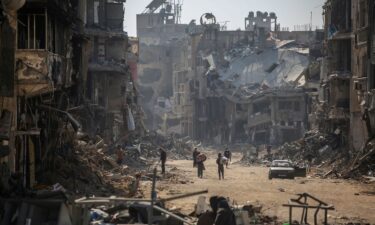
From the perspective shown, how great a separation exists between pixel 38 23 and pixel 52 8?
2.15ft

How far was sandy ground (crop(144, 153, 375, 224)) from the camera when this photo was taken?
21797mm

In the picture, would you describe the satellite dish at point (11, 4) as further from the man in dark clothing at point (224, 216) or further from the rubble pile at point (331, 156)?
the rubble pile at point (331, 156)

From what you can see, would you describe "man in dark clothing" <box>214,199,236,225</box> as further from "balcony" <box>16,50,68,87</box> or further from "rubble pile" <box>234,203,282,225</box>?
"balcony" <box>16,50,68,87</box>

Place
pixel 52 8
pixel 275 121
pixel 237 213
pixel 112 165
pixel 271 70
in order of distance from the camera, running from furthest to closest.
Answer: pixel 271 70 → pixel 275 121 → pixel 112 165 → pixel 52 8 → pixel 237 213

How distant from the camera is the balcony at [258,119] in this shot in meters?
75.4

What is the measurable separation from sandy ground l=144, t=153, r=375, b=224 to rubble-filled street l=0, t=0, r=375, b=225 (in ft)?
0.30

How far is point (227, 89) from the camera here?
82438 millimetres

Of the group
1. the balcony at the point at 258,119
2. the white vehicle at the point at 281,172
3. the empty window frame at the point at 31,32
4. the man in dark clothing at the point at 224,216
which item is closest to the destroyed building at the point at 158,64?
the balcony at the point at 258,119

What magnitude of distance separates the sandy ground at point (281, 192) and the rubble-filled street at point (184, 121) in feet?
0.30

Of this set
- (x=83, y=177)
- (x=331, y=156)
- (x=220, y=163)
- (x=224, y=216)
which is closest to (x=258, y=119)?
(x=331, y=156)

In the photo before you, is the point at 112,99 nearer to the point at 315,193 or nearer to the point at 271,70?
the point at 315,193

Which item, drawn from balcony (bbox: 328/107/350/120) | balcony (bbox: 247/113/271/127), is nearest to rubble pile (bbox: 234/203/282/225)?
balcony (bbox: 328/107/350/120)

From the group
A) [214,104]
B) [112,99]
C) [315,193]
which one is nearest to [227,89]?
[214,104]

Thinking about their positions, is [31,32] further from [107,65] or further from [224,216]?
[107,65]
